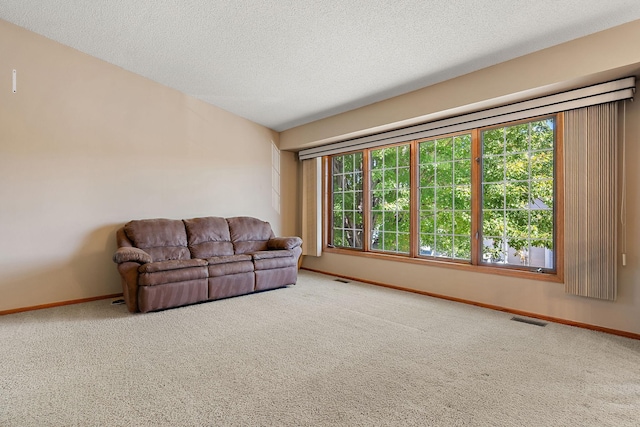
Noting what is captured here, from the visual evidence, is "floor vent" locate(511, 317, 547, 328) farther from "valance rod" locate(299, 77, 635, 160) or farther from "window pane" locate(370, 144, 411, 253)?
"valance rod" locate(299, 77, 635, 160)

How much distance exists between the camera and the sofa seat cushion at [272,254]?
182 inches

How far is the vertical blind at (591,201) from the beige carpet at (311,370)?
20.8 inches

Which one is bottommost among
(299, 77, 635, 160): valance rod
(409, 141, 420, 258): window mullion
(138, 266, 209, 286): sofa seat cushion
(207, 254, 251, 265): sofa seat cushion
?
(138, 266, 209, 286): sofa seat cushion

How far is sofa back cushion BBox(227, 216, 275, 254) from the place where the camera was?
5.16 metres

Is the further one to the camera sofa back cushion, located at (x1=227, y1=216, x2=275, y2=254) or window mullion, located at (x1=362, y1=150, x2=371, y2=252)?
window mullion, located at (x1=362, y1=150, x2=371, y2=252)

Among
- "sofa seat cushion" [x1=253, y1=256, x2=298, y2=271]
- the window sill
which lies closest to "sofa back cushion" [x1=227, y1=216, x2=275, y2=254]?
"sofa seat cushion" [x1=253, y1=256, x2=298, y2=271]

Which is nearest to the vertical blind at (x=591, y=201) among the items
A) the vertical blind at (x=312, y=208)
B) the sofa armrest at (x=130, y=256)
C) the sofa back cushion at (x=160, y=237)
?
the vertical blind at (x=312, y=208)

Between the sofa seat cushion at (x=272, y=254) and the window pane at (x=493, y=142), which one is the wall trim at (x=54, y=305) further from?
the window pane at (x=493, y=142)

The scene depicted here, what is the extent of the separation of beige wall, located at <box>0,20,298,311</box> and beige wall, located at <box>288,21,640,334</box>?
2.77 meters

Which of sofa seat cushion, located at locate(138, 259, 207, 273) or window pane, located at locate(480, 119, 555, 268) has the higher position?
window pane, located at locate(480, 119, 555, 268)

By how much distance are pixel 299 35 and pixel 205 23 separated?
2.99 ft

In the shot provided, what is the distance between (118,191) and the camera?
451 centimetres

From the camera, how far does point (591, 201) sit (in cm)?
315

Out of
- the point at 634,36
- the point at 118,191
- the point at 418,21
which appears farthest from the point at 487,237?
the point at 118,191
